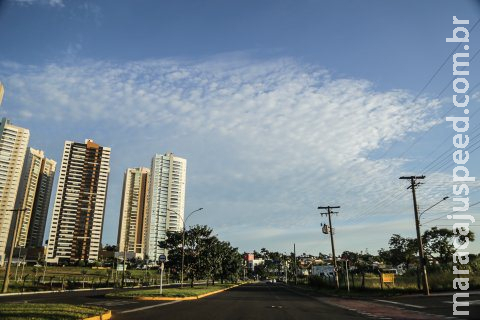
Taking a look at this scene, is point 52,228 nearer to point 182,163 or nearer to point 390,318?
point 182,163

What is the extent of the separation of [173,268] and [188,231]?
19.2ft

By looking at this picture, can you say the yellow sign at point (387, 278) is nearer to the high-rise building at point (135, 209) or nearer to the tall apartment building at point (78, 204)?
the high-rise building at point (135, 209)

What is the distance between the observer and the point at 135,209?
14462cm

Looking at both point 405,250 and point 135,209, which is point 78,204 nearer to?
point 135,209

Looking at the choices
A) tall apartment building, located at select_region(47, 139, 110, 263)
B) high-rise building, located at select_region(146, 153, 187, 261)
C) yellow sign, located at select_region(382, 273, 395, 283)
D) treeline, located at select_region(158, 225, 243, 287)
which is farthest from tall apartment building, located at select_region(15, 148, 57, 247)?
yellow sign, located at select_region(382, 273, 395, 283)

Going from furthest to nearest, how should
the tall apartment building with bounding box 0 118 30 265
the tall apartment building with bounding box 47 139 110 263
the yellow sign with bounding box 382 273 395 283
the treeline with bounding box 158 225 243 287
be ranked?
the tall apartment building with bounding box 47 139 110 263, the tall apartment building with bounding box 0 118 30 265, the treeline with bounding box 158 225 243 287, the yellow sign with bounding box 382 273 395 283

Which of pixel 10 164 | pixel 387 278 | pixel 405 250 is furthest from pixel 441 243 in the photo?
pixel 10 164

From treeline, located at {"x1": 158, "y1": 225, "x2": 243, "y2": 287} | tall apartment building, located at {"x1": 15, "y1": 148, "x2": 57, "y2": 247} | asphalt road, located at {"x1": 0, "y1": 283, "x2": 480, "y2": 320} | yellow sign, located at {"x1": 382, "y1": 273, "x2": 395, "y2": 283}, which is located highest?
tall apartment building, located at {"x1": 15, "y1": 148, "x2": 57, "y2": 247}

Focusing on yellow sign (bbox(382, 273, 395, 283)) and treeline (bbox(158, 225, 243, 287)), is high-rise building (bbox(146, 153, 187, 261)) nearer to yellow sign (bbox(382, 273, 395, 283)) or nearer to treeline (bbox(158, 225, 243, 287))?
treeline (bbox(158, 225, 243, 287))

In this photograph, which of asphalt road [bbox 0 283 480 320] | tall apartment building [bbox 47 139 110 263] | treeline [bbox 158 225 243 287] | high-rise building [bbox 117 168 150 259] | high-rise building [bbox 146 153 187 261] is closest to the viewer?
asphalt road [bbox 0 283 480 320]

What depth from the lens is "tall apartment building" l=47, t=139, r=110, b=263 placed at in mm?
127812

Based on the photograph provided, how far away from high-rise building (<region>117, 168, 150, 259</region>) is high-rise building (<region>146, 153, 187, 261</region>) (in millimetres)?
7724

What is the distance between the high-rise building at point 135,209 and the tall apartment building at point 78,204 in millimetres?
9232

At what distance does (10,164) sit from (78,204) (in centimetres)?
4212
